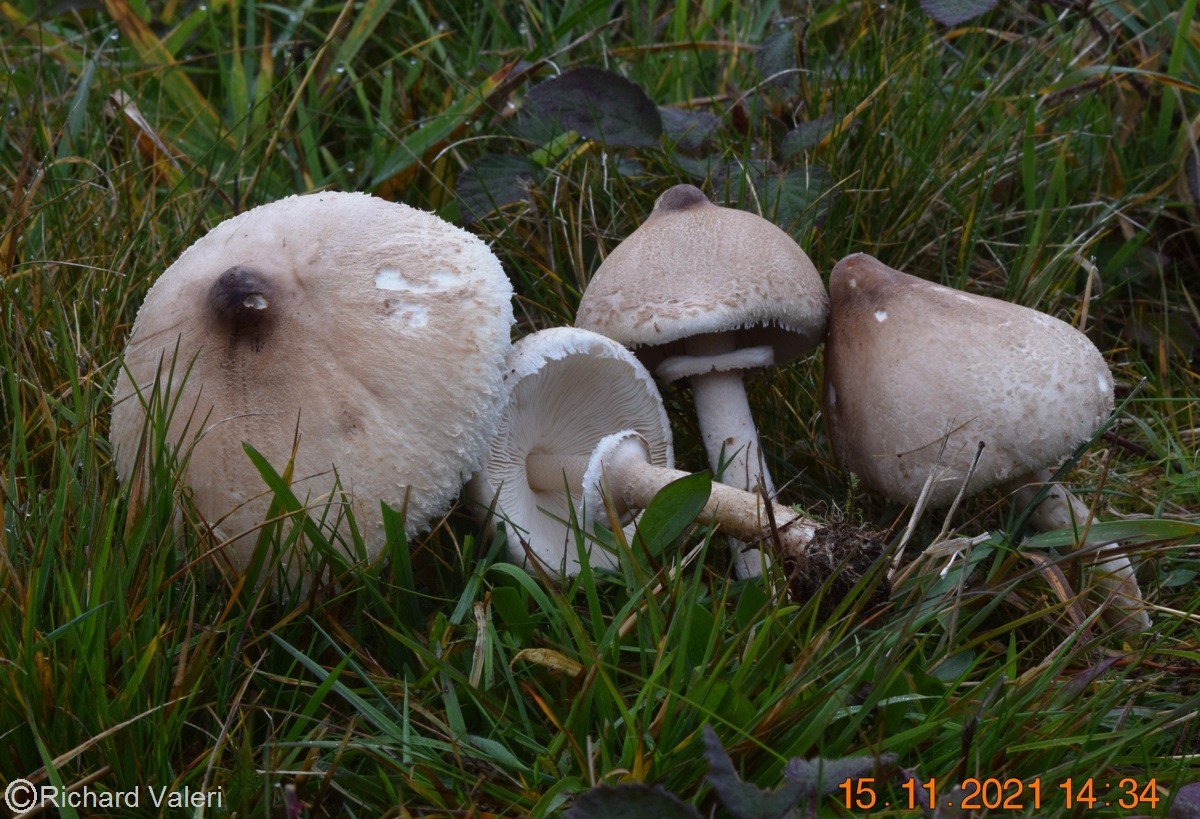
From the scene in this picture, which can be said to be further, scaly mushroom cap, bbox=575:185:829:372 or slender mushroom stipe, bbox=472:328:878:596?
scaly mushroom cap, bbox=575:185:829:372

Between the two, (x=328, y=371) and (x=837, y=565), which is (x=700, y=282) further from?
(x=328, y=371)

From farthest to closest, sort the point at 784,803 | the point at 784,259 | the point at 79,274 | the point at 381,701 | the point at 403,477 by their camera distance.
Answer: the point at 79,274
the point at 784,259
the point at 403,477
the point at 381,701
the point at 784,803

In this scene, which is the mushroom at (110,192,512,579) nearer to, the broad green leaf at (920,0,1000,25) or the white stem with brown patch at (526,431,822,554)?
the white stem with brown patch at (526,431,822,554)

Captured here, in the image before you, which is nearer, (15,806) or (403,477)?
(15,806)

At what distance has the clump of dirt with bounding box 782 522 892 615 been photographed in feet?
7.26

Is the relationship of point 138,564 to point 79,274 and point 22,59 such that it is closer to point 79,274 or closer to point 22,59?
point 79,274

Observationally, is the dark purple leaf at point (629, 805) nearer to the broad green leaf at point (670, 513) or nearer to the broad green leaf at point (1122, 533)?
the broad green leaf at point (670, 513)

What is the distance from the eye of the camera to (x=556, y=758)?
1937 mm

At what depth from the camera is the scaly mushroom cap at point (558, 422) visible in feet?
8.45

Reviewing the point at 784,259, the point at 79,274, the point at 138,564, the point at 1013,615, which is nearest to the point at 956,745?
the point at 1013,615

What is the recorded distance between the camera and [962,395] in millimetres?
2412

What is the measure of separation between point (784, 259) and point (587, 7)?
1.81 m
